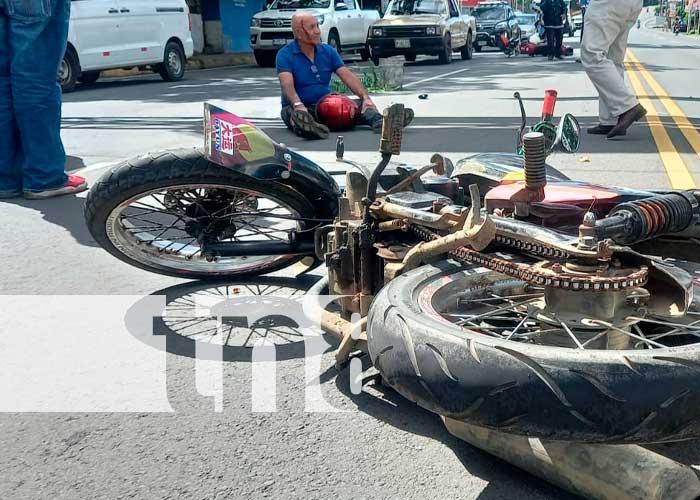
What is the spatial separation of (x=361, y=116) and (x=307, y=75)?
2.88ft

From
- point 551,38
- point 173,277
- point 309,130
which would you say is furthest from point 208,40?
point 173,277

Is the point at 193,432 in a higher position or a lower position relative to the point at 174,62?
lower

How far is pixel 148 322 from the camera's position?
3561 mm

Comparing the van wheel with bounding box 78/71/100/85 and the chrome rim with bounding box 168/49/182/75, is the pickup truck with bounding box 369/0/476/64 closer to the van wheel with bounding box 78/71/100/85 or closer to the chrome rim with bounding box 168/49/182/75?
the chrome rim with bounding box 168/49/182/75

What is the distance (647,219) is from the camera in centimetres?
242

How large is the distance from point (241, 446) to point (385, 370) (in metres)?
0.60

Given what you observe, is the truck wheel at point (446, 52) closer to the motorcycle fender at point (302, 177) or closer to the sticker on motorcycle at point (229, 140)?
the motorcycle fender at point (302, 177)

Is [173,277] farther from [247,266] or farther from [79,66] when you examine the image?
[79,66]

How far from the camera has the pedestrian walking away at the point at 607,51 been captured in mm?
8117

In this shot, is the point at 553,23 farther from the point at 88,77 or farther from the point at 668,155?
the point at 668,155

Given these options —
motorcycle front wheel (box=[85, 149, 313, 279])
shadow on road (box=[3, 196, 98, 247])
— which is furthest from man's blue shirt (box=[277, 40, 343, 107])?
motorcycle front wheel (box=[85, 149, 313, 279])

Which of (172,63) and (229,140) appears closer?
(229,140)

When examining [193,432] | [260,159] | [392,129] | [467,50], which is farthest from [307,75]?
[467,50]

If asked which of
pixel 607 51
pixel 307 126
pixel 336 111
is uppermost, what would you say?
pixel 607 51
